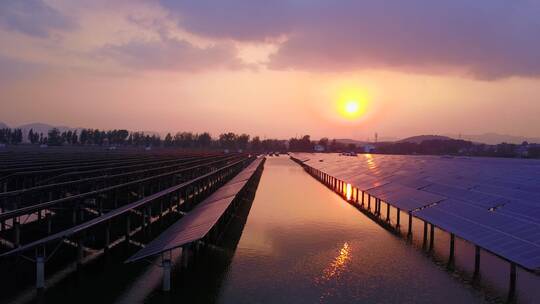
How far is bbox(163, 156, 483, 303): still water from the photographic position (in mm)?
12391

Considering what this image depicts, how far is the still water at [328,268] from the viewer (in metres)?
12.4

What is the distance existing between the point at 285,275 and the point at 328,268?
1794 millimetres

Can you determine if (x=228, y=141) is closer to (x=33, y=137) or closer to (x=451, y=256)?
(x=33, y=137)

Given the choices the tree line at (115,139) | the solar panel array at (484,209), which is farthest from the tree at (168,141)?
the solar panel array at (484,209)

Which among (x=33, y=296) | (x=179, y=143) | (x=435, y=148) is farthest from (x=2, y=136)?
(x=33, y=296)

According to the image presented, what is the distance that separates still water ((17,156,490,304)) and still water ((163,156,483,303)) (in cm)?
3

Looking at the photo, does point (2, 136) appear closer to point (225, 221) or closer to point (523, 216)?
point (225, 221)

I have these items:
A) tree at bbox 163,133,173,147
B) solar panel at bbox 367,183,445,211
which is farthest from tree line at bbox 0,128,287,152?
solar panel at bbox 367,183,445,211

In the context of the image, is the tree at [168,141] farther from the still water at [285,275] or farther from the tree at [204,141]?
the still water at [285,275]

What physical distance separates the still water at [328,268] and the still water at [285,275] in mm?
28

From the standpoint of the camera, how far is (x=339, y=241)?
1956cm

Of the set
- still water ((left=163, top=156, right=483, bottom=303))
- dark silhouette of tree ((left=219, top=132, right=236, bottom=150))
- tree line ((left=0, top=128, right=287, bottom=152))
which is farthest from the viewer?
dark silhouette of tree ((left=219, top=132, right=236, bottom=150))

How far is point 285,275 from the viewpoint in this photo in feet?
46.7

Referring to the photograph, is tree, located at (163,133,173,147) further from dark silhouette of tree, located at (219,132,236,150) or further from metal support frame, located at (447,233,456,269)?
metal support frame, located at (447,233,456,269)
